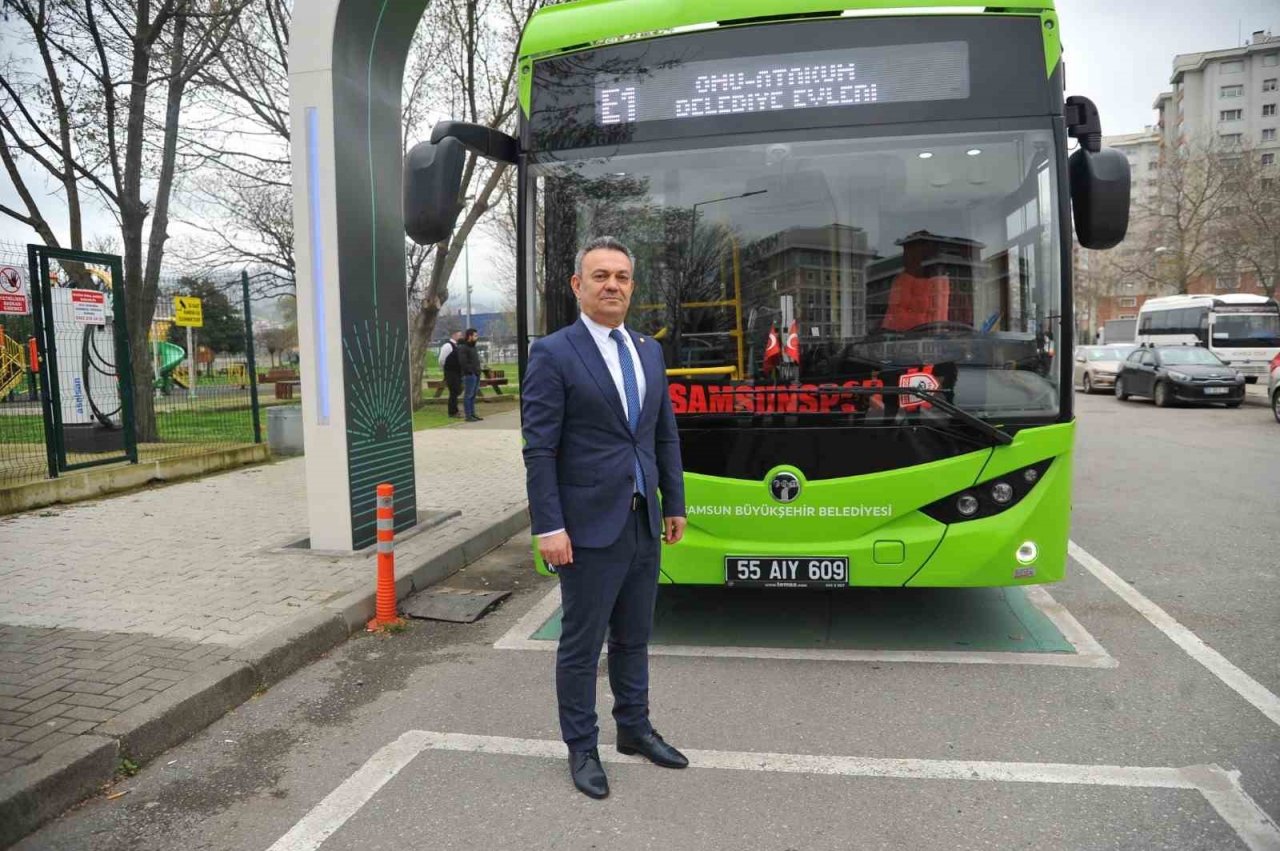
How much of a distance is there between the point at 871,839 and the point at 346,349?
5186 millimetres

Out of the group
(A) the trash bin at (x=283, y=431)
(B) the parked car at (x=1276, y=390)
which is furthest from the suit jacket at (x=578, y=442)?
(B) the parked car at (x=1276, y=390)

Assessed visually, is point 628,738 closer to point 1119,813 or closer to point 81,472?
point 1119,813

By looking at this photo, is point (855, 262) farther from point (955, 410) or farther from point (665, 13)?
point (665, 13)

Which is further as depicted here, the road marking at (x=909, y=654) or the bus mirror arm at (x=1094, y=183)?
the road marking at (x=909, y=654)

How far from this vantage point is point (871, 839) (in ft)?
9.73

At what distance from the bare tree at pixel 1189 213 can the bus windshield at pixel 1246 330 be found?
47.4 ft

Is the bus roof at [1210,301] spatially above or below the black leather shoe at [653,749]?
above

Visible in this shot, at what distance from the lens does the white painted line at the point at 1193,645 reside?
4.08 m

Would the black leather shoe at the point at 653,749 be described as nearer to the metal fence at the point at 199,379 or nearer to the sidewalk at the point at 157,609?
the sidewalk at the point at 157,609

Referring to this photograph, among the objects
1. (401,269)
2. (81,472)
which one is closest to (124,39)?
(81,472)

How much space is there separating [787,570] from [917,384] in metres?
1.14

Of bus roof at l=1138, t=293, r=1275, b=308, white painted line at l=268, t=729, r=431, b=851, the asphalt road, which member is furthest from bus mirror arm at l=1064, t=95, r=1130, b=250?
bus roof at l=1138, t=293, r=1275, b=308

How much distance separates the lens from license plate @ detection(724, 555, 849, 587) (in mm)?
4516

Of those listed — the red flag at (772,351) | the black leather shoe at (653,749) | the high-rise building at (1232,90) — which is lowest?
the black leather shoe at (653,749)
